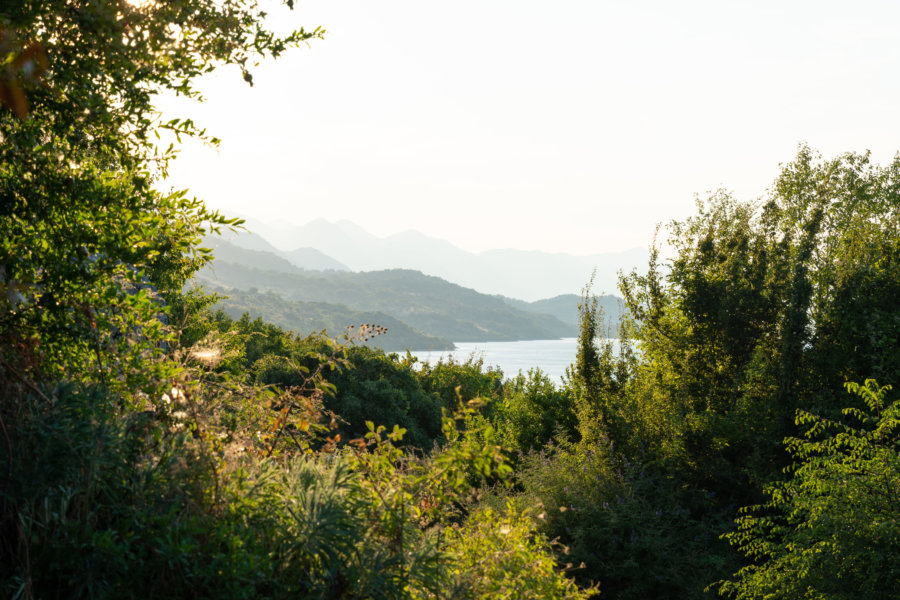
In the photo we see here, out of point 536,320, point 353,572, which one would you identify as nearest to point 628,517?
point 353,572

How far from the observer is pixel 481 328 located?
390ft

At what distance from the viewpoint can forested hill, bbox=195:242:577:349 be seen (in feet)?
369

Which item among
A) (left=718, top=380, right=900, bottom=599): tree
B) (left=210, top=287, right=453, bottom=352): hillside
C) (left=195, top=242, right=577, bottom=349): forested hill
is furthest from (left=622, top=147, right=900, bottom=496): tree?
(left=195, top=242, right=577, bottom=349): forested hill

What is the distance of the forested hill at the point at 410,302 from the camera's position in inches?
4432

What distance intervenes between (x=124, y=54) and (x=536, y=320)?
5017 inches

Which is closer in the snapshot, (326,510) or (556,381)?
(326,510)

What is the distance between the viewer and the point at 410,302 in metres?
131

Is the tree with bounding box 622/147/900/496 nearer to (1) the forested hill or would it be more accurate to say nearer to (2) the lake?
(2) the lake

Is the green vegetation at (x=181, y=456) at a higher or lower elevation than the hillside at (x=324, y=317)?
higher

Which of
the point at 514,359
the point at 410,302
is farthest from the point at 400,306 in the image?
the point at 514,359

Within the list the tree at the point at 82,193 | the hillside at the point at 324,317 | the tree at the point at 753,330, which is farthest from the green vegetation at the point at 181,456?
the hillside at the point at 324,317

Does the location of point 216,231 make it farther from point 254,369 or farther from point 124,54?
point 254,369

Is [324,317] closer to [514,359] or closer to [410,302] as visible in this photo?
[410,302]

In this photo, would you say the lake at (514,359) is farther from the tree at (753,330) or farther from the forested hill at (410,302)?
the forested hill at (410,302)
